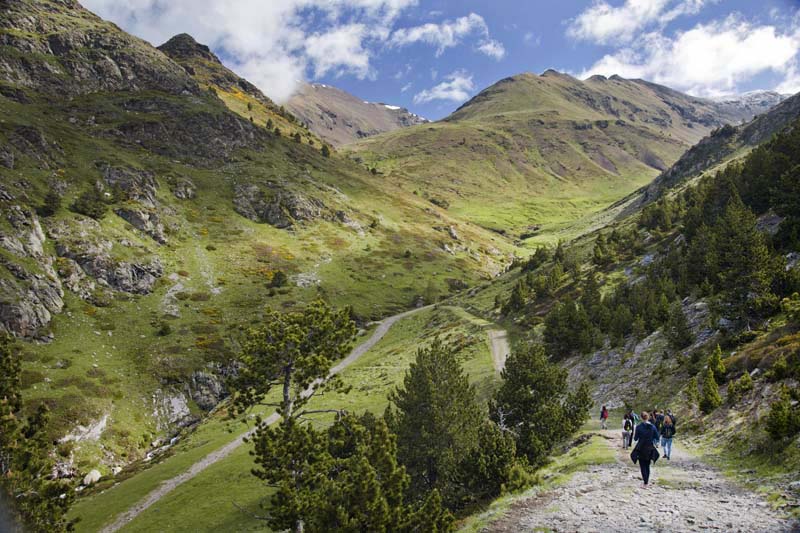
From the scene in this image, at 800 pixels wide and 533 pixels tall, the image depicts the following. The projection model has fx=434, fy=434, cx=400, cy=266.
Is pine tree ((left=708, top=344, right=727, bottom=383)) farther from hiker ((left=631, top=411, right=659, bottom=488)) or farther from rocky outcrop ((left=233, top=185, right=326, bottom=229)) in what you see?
rocky outcrop ((left=233, top=185, right=326, bottom=229))

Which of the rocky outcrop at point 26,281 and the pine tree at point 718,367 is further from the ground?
the rocky outcrop at point 26,281

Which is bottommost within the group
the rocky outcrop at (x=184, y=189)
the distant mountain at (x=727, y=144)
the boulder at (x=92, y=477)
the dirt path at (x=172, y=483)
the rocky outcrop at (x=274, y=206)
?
the dirt path at (x=172, y=483)

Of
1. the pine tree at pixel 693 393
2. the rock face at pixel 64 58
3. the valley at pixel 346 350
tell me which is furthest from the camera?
the rock face at pixel 64 58

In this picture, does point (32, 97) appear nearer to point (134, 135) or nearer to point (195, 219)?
point (134, 135)

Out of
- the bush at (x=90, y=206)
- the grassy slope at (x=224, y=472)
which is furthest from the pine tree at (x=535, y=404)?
the bush at (x=90, y=206)

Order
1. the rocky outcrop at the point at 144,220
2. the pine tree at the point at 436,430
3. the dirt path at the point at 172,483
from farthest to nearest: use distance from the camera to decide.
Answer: the rocky outcrop at the point at 144,220
the dirt path at the point at 172,483
the pine tree at the point at 436,430

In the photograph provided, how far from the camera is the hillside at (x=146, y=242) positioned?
63.3m

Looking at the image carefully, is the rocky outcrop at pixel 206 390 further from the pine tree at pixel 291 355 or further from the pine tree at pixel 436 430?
the pine tree at pixel 291 355

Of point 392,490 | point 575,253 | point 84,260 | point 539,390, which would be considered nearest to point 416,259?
point 575,253

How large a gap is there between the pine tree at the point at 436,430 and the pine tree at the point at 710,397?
44.8 ft

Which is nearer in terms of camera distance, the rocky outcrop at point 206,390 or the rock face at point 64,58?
the rocky outcrop at point 206,390

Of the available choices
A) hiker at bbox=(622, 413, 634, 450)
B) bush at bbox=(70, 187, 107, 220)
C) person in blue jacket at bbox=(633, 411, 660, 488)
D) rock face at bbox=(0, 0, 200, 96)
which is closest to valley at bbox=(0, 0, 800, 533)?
bush at bbox=(70, 187, 107, 220)

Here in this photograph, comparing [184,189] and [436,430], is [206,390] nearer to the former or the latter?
[436,430]

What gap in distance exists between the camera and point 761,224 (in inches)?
1914
